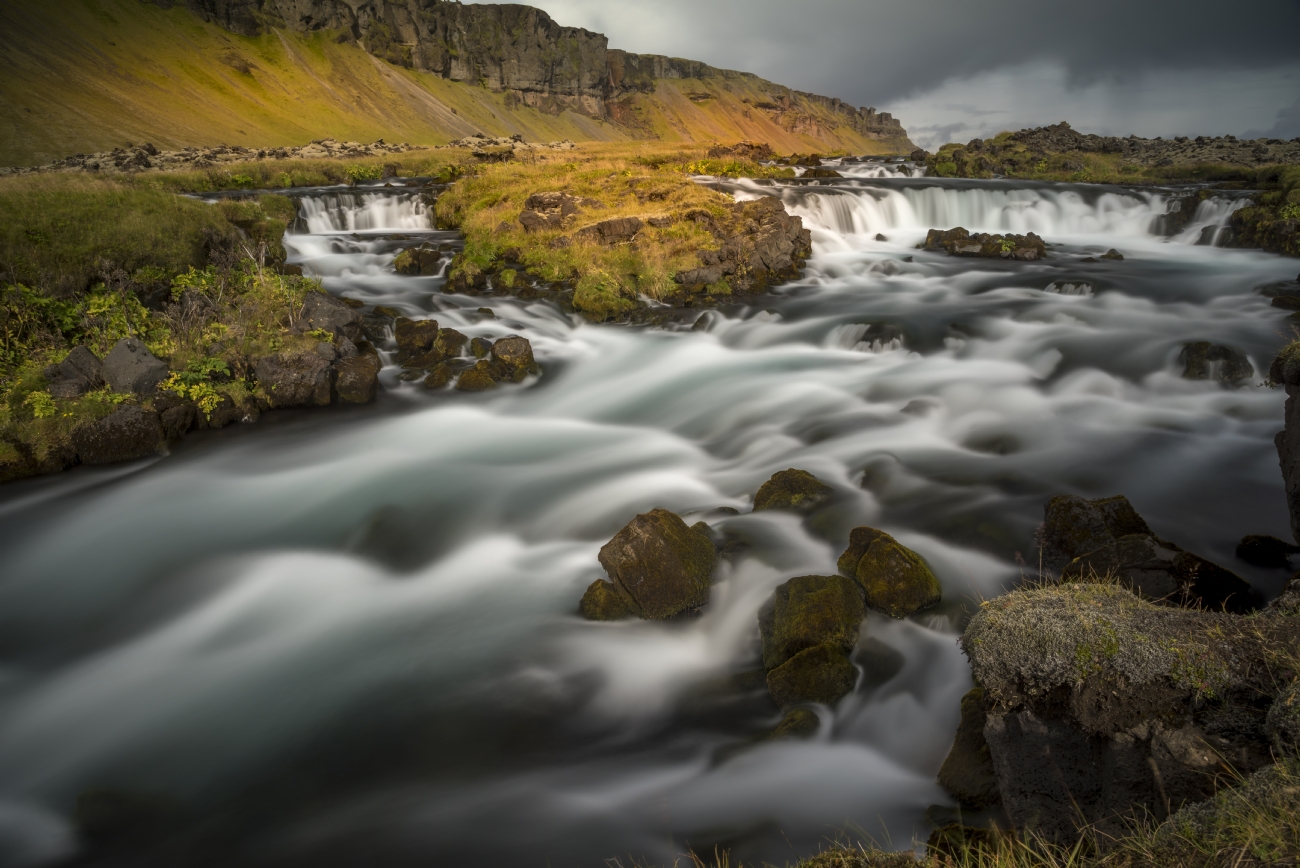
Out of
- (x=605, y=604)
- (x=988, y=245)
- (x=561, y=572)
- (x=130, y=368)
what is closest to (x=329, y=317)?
(x=130, y=368)

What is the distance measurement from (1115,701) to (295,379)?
1323 cm

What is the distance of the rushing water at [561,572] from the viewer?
529cm

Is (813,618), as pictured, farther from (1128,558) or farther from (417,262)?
(417,262)

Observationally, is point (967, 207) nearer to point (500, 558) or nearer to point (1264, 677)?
point (500, 558)

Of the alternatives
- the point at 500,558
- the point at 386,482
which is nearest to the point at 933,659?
the point at 500,558

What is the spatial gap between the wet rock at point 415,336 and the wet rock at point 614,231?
673 centimetres

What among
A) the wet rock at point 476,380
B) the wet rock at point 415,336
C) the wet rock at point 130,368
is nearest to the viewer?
the wet rock at point 130,368

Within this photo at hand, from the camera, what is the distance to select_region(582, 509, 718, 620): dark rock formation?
7.01m

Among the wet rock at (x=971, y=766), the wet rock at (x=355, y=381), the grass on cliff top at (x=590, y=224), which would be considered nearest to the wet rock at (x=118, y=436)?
the wet rock at (x=355, y=381)

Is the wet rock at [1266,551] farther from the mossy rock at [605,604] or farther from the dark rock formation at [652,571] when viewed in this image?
the mossy rock at [605,604]

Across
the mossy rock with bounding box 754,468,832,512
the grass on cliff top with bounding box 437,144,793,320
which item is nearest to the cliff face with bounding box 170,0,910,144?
the grass on cliff top with bounding box 437,144,793,320

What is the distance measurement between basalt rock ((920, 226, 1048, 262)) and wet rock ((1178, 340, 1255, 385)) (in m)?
10.2

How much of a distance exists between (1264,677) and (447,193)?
29.3 metres

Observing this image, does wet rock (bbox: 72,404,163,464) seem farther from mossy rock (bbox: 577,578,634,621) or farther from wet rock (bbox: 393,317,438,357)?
mossy rock (bbox: 577,578,634,621)
